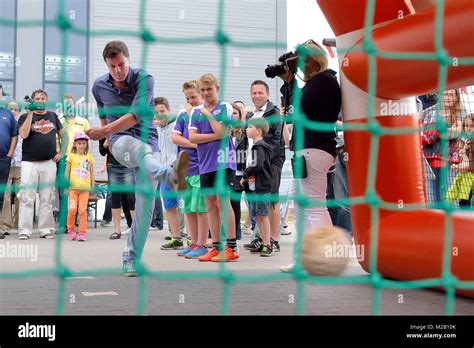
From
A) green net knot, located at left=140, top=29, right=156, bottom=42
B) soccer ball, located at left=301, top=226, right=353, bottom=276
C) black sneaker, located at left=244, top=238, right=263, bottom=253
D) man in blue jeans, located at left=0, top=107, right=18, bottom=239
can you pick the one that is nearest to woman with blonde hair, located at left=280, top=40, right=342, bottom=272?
soccer ball, located at left=301, top=226, right=353, bottom=276

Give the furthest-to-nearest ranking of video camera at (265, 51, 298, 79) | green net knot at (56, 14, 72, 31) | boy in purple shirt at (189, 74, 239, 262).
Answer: boy in purple shirt at (189, 74, 239, 262), video camera at (265, 51, 298, 79), green net knot at (56, 14, 72, 31)

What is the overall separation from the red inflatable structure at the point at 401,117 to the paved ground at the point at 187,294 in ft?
0.66

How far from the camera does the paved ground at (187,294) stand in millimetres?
2357

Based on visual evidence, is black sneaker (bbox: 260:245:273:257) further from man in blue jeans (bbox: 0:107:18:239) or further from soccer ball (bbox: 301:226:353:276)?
man in blue jeans (bbox: 0:107:18:239)

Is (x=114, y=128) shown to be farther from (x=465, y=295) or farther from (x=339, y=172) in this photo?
(x=339, y=172)

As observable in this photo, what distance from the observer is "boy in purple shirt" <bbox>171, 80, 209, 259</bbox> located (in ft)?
13.0

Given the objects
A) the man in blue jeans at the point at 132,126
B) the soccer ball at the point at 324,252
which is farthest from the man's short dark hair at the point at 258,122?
the soccer ball at the point at 324,252

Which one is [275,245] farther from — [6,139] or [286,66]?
[6,139]

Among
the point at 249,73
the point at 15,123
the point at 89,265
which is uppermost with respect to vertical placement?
the point at 249,73

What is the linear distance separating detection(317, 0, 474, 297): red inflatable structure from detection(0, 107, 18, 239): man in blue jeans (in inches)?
118

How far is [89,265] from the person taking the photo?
11.5 ft

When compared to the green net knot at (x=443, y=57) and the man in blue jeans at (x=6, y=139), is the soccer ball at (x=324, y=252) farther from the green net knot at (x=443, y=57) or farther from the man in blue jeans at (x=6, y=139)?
the man in blue jeans at (x=6, y=139)

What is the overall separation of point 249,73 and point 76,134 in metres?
5.81

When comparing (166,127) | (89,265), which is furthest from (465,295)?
(166,127)
